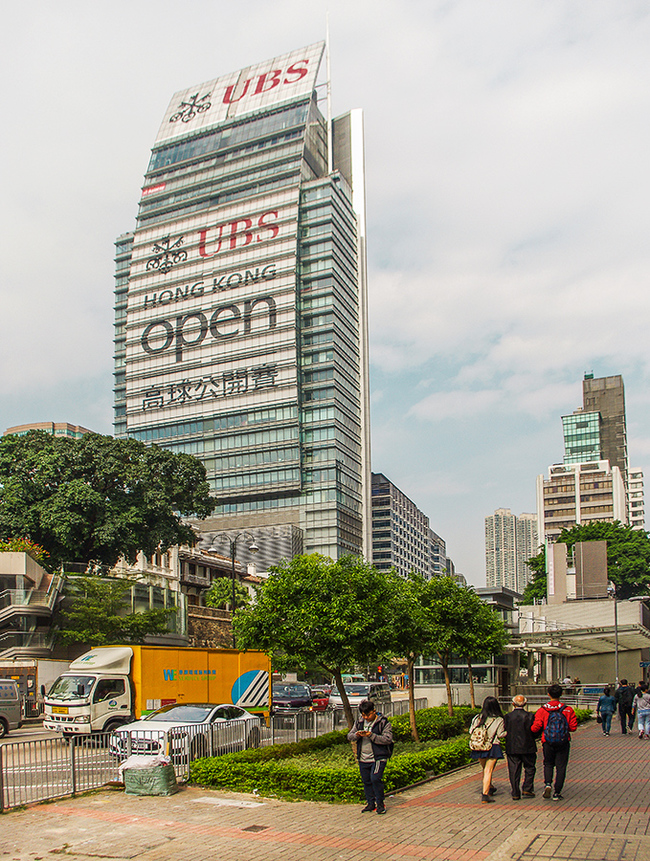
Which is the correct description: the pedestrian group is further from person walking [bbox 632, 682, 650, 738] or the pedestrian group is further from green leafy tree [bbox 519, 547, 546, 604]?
green leafy tree [bbox 519, 547, 546, 604]

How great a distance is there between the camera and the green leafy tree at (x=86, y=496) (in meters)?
52.2

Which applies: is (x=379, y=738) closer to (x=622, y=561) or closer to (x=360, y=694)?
(x=360, y=694)

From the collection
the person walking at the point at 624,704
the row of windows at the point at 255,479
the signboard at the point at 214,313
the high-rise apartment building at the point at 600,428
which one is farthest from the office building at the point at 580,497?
the person walking at the point at 624,704

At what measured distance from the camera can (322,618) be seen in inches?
784

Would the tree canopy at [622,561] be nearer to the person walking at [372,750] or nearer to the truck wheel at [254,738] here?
the truck wheel at [254,738]

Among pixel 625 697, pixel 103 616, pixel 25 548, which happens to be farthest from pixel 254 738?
pixel 25 548

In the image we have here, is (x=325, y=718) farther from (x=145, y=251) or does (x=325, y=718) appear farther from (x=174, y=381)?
(x=145, y=251)

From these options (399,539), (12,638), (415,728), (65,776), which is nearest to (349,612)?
(415,728)

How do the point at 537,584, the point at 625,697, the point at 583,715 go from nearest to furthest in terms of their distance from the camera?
the point at 625,697 → the point at 583,715 → the point at 537,584

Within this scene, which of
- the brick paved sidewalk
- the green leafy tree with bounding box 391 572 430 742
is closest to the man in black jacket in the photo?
the brick paved sidewalk

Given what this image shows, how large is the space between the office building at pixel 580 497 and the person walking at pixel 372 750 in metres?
141

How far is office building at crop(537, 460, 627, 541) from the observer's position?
489 ft

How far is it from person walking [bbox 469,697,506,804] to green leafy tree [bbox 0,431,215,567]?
138 ft

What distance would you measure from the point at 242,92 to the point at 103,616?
119769 mm
